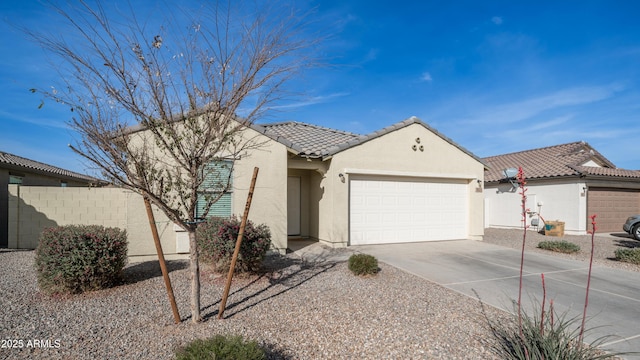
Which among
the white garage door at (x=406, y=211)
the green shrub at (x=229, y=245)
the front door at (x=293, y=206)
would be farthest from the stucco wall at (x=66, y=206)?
the white garage door at (x=406, y=211)

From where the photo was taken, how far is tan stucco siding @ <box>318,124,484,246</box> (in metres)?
10.3

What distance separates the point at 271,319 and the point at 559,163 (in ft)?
62.3

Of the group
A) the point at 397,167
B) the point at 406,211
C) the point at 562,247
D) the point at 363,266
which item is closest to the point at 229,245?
the point at 363,266

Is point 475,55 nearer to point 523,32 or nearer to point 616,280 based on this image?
point 523,32

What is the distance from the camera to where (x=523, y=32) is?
1056 cm

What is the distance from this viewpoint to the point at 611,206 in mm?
16672

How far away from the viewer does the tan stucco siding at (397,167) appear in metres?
10.3

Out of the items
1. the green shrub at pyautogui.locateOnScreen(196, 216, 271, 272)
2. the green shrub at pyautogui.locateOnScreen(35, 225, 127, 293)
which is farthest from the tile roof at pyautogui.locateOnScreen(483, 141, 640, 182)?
the green shrub at pyautogui.locateOnScreen(35, 225, 127, 293)

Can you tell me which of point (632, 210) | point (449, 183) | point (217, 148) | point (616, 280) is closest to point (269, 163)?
point (217, 148)

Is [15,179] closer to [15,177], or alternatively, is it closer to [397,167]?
[15,177]

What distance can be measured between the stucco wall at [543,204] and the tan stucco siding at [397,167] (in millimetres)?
6299

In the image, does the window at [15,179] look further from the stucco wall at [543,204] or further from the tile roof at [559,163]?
the stucco wall at [543,204]

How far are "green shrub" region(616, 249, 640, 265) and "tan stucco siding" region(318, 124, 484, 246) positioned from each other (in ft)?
13.1

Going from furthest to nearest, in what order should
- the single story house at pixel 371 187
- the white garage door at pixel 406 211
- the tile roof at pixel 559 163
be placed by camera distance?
1. the tile roof at pixel 559 163
2. the white garage door at pixel 406 211
3. the single story house at pixel 371 187
